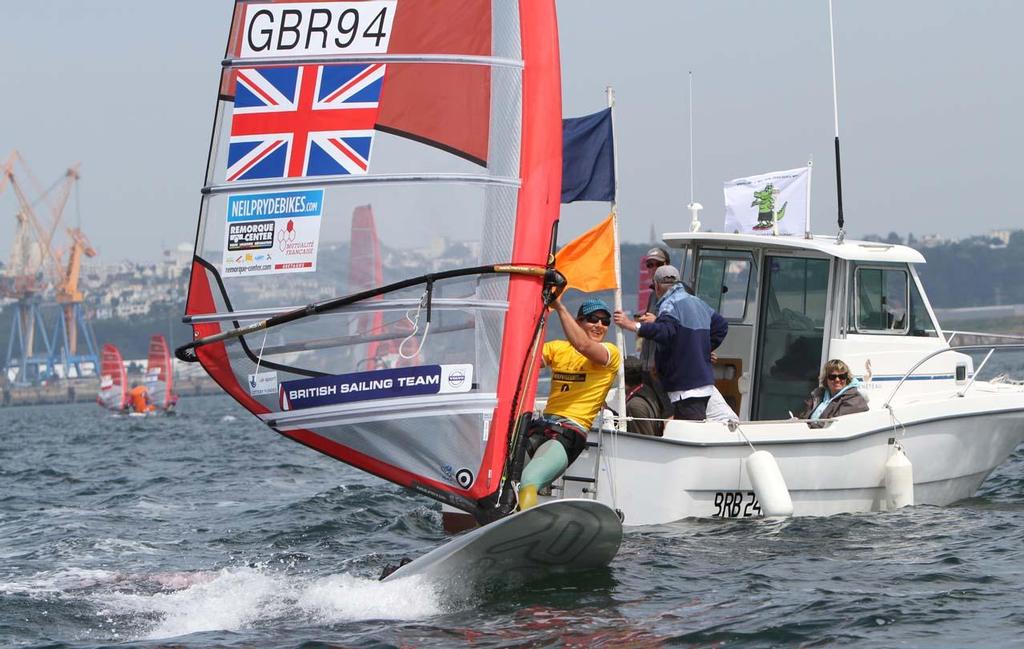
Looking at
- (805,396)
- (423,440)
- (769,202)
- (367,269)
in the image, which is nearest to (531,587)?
(423,440)

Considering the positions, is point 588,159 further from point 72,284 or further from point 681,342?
point 72,284

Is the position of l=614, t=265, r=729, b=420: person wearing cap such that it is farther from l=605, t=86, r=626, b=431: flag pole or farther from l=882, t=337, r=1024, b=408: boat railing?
l=882, t=337, r=1024, b=408: boat railing

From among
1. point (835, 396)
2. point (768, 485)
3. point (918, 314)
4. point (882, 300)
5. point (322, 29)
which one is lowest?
point (768, 485)

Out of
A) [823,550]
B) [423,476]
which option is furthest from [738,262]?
[423,476]

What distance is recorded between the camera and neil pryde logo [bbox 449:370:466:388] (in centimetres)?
880

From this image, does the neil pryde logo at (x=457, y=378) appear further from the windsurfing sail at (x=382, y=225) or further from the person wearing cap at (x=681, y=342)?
the person wearing cap at (x=681, y=342)

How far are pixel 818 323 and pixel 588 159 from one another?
2985 millimetres

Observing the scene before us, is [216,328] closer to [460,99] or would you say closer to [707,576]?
[460,99]

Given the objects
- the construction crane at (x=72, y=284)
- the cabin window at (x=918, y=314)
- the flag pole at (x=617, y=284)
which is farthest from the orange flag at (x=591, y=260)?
the construction crane at (x=72, y=284)

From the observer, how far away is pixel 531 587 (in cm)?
838

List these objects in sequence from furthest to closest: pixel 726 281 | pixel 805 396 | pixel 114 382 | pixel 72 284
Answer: pixel 72 284
pixel 114 382
pixel 726 281
pixel 805 396

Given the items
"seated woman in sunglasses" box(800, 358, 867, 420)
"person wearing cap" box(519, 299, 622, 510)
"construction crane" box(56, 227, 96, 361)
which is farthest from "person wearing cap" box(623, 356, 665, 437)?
"construction crane" box(56, 227, 96, 361)

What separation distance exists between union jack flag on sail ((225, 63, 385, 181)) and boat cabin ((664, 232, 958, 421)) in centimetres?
447

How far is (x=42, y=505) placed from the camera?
1605 cm
